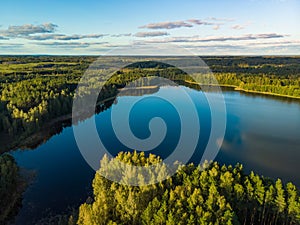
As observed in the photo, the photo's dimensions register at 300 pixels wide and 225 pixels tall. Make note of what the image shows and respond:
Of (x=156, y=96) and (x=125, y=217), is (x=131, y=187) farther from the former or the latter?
(x=156, y=96)

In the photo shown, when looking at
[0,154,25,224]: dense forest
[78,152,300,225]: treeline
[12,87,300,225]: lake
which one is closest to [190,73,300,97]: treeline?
[12,87,300,225]: lake

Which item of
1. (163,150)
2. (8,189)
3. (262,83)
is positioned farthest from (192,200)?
(262,83)

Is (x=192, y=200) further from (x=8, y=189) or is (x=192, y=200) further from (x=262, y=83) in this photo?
(x=262, y=83)

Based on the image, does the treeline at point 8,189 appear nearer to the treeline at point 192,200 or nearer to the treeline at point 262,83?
the treeline at point 192,200

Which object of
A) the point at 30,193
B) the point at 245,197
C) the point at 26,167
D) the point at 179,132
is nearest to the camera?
the point at 245,197

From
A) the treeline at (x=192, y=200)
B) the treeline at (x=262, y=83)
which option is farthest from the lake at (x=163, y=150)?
the treeline at (x=262, y=83)

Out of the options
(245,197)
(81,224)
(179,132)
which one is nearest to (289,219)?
(245,197)
